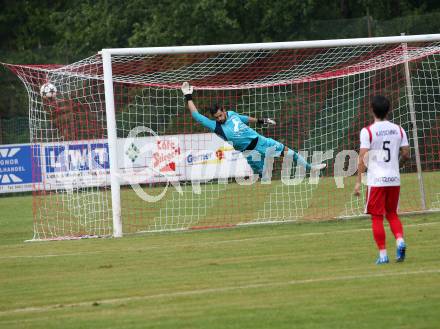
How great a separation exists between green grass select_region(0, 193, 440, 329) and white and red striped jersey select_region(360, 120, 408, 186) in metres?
1.00

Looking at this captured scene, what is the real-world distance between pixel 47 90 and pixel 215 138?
10.9 m

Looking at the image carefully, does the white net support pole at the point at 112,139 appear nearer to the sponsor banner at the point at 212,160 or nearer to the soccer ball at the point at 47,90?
the soccer ball at the point at 47,90

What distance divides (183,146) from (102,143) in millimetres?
3717

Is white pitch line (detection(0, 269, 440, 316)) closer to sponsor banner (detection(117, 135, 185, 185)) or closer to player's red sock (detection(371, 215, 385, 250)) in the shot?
player's red sock (detection(371, 215, 385, 250))

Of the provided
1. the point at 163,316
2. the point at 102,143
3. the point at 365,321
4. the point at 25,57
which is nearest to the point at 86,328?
the point at 163,316

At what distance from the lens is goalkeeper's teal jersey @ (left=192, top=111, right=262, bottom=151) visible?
1778 centimetres

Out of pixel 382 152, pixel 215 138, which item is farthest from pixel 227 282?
pixel 215 138

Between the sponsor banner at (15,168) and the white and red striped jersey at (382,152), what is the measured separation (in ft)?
70.8

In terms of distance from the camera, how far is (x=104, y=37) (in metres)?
42.2

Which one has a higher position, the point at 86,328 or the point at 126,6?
the point at 126,6

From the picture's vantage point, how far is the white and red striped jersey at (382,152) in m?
11.5

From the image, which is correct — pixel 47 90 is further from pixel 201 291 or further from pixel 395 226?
pixel 201 291

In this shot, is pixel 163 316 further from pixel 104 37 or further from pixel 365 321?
pixel 104 37

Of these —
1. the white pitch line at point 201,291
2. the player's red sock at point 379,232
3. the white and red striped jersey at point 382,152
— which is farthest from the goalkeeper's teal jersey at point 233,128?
the white pitch line at point 201,291
